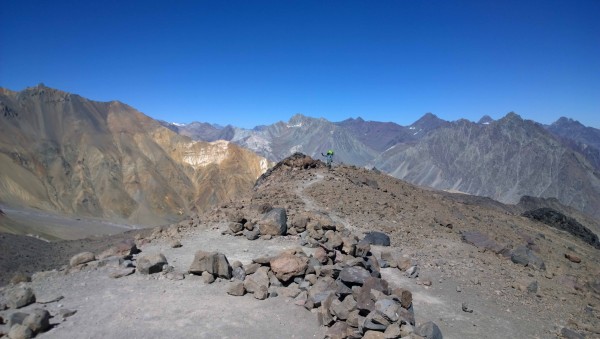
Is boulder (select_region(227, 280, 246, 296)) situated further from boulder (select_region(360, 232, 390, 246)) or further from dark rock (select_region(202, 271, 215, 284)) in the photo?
boulder (select_region(360, 232, 390, 246))

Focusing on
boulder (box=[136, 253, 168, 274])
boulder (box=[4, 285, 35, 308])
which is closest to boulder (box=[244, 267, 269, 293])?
boulder (box=[136, 253, 168, 274])

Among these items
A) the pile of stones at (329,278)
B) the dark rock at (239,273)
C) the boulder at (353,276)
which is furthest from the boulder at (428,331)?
the dark rock at (239,273)

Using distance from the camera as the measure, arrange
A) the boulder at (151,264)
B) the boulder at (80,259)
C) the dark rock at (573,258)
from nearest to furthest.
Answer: the boulder at (151,264) < the boulder at (80,259) < the dark rock at (573,258)

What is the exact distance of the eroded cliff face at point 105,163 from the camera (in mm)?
91125

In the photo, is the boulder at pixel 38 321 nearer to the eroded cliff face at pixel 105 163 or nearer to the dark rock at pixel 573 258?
the dark rock at pixel 573 258

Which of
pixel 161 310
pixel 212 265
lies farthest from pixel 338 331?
pixel 212 265

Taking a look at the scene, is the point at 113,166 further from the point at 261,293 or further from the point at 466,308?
the point at 466,308

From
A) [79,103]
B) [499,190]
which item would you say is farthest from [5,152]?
[499,190]

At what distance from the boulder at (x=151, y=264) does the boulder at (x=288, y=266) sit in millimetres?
3102

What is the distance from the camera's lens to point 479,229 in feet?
65.6

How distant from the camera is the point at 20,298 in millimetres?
9047

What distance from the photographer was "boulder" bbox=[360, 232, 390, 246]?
48.4ft

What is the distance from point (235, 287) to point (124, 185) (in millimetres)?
99535

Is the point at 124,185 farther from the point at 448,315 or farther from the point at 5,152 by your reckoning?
the point at 448,315
